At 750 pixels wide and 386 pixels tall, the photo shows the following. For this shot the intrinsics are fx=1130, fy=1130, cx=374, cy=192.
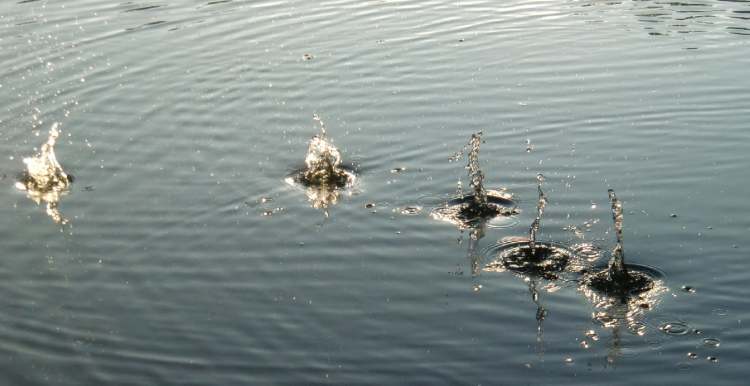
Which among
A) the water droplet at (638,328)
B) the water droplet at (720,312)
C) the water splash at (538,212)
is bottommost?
the water droplet at (638,328)

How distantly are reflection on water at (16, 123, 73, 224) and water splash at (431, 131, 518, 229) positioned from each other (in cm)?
519

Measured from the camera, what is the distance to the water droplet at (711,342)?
11.0m

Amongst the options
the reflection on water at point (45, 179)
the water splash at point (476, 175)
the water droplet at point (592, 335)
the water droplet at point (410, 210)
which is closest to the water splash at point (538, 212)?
the water splash at point (476, 175)

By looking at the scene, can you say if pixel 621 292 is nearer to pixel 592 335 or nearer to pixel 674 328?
pixel 674 328

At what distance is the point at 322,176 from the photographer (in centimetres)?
1558

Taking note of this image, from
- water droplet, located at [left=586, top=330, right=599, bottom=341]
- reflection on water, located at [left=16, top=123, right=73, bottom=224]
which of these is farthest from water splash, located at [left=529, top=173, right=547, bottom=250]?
reflection on water, located at [left=16, top=123, right=73, bottom=224]

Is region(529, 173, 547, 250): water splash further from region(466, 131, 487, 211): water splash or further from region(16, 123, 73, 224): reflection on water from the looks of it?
region(16, 123, 73, 224): reflection on water

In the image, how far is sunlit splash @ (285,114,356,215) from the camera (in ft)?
49.5

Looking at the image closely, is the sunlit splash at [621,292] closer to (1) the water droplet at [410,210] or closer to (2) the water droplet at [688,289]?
(2) the water droplet at [688,289]

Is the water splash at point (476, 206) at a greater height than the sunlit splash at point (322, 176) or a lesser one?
lesser

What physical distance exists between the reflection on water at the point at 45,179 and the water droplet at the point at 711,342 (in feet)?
28.1

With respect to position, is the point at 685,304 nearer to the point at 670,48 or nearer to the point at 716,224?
the point at 716,224

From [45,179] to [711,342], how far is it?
9233 mm

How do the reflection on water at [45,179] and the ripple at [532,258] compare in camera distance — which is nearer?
the ripple at [532,258]
